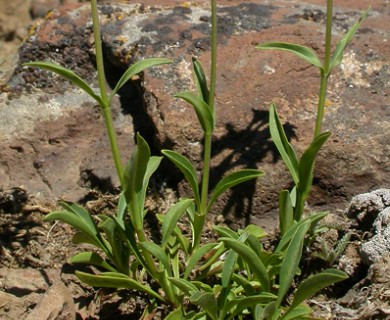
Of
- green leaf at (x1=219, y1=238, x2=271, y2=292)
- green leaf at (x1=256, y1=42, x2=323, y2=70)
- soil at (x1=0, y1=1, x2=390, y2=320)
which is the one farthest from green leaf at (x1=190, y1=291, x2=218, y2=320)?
green leaf at (x1=256, y1=42, x2=323, y2=70)

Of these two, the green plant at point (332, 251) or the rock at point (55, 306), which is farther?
the green plant at point (332, 251)

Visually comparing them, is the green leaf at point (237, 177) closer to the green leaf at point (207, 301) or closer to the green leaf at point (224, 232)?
the green leaf at point (224, 232)

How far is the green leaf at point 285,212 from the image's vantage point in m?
3.99

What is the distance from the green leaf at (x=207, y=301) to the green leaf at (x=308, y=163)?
0.78 m

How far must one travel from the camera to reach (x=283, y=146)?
418cm

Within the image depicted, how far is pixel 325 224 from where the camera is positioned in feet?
14.4

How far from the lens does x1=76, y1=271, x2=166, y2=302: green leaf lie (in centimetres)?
379

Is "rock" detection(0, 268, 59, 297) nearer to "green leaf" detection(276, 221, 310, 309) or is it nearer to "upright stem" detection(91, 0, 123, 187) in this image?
"upright stem" detection(91, 0, 123, 187)

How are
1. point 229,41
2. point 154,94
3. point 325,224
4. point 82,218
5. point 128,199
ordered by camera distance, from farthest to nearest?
1. point 229,41
2. point 154,94
3. point 325,224
4. point 82,218
5. point 128,199

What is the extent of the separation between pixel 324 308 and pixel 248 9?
87.6 inches

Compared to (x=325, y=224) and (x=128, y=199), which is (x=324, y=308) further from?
(x=128, y=199)

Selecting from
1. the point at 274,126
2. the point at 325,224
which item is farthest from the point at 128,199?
the point at 325,224

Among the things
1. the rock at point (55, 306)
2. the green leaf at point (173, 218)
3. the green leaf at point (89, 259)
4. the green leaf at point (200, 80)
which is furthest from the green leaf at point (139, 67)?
the rock at point (55, 306)

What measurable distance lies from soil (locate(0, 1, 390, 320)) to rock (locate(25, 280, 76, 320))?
0.35 feet
